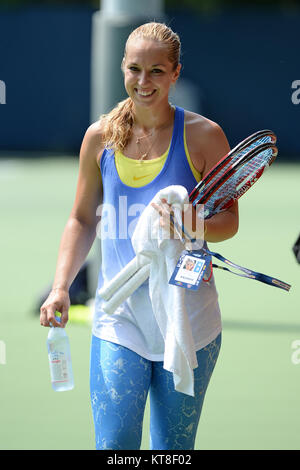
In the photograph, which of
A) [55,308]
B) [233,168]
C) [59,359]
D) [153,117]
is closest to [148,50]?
[153,117]

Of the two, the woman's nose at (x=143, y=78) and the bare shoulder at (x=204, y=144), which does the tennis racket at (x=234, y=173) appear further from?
the woman's nose at (x=143, y=78)

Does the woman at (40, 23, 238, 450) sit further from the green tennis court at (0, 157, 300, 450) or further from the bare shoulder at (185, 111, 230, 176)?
the green tennis court at (0, 157, 300, 450)

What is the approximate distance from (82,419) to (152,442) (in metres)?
1.77

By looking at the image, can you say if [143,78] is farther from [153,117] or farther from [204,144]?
[204,144]

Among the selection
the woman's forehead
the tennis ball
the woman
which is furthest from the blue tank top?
the tennis ball

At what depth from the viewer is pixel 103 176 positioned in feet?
10.5

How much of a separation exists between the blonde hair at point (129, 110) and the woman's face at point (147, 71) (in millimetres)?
23

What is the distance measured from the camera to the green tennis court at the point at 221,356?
15.3ft

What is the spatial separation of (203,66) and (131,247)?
1729cm

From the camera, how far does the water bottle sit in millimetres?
3102

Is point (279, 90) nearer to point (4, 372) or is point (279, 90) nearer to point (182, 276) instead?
point (4, 372)

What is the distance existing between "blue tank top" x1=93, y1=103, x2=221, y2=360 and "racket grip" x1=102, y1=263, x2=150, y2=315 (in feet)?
0.24

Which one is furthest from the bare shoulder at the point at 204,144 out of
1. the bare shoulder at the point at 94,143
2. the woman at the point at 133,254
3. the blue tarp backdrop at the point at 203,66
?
the blue tarp backdrop at the point at 203,66

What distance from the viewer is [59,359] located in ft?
10.3
